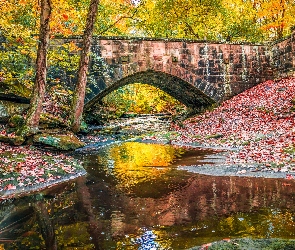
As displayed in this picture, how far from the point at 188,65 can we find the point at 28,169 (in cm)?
1307

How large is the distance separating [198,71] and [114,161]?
1097 cm

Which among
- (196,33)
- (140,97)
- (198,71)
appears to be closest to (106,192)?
(198,71)

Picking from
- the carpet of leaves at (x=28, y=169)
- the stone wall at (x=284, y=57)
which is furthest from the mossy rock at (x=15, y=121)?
the stone wall at (x=284, y=57)

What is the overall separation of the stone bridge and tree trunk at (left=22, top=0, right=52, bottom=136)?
6.38 metres

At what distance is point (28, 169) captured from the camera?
265 inches

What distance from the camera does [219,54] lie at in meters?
18.8

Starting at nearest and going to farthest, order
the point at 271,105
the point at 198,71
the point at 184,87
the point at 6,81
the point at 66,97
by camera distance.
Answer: the point at 6,81
the point at 271,105
the point at 66,97
the point at 198,71
the point at 184,87

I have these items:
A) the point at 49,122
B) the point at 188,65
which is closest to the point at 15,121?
the point at 49,122

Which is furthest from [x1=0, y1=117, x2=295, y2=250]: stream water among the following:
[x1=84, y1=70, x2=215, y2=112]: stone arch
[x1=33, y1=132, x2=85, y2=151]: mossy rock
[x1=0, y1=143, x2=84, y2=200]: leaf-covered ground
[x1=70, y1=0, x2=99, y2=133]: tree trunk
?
[x1=84, y1=70, x2=215, y2=112]: stone arch

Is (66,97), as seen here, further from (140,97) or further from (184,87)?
(140,97)

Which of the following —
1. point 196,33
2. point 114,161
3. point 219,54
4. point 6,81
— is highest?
point 196,33

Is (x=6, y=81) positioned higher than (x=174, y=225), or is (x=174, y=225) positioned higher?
(x=6, y=81)

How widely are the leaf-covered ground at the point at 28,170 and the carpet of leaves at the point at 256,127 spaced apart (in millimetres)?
3712

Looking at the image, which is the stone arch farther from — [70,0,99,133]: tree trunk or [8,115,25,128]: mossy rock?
[8,115,25,128]: mossy rock
